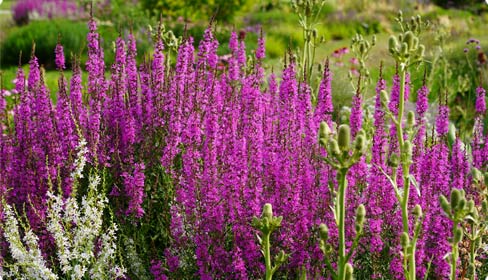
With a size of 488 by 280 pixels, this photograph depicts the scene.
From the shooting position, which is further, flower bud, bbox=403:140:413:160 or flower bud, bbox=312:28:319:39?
flower bud, bbox=312:28:319:39

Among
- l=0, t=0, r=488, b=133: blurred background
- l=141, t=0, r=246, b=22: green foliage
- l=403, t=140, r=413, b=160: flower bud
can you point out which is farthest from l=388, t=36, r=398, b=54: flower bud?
l=141, t=0, r=246, b=22: green foliage

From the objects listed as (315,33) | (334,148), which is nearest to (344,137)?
(334,148)

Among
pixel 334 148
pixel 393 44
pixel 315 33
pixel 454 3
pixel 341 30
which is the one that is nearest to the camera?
pixel 334 148

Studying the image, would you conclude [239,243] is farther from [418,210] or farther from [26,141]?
[26,141]

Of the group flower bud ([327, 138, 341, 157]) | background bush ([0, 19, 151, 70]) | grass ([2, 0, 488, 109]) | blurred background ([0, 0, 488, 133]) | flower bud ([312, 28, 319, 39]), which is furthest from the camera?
background bush ([0, 19, 151, 70])

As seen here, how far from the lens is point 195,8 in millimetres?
14859

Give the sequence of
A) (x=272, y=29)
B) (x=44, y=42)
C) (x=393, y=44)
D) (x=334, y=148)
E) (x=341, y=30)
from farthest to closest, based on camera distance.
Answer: (x=341, y=30), (x=272, y=29), (x=44, y=42), (x=393, y=44), (x=334, y=148)

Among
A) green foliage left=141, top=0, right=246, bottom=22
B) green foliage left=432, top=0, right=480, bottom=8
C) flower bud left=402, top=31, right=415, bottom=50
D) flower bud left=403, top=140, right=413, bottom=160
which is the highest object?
flower bud left=402, top=31, right=415, bottom=50

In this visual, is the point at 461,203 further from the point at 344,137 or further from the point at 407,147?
the point at 344,137

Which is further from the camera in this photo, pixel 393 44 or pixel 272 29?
pixel 272 29

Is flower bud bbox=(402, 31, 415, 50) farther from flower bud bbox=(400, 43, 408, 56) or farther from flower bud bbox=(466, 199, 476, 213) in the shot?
flower bud bbox=(466, 199, 476, 213)

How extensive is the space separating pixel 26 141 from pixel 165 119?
767 mm

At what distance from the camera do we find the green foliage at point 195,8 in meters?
14.5

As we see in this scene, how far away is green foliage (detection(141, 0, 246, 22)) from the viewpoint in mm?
14477
